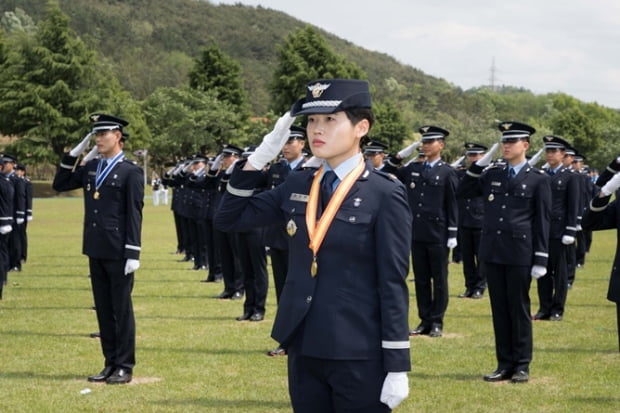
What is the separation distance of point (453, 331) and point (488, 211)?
3.07m

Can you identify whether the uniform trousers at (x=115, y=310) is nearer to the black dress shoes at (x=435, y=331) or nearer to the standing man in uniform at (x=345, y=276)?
the black dress shoes at (x=435, y=331)

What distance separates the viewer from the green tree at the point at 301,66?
3292 inches

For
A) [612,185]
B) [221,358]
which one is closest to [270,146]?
[612,185]

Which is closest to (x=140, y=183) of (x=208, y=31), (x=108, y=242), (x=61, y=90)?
(x=108, y=242)

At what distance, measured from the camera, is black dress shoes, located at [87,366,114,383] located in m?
8.42

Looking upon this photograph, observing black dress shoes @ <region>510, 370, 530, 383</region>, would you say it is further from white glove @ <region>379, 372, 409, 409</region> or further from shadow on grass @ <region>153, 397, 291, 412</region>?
white glove @ <region>379, 372, 409, 409</region>

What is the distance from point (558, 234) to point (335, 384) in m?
9.77

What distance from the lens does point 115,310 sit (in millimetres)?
8336

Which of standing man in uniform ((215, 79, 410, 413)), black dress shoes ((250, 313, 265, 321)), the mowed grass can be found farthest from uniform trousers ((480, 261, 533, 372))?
standing man in uniform ((215, 79, 410, 413))

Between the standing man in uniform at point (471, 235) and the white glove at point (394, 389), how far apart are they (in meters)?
11.5

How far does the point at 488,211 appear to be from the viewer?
901cm

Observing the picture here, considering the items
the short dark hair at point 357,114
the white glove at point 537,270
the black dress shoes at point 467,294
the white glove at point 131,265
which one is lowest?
the black dress shoes at point 467,294

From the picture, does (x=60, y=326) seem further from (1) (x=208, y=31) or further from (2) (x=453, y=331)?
(1) (x=208, y=31)

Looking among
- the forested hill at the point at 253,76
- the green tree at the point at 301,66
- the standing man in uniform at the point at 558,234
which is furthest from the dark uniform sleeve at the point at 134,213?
the green tree at the point at 301,66
